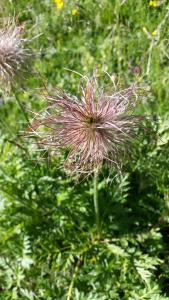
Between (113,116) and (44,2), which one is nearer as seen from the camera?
(113,116)

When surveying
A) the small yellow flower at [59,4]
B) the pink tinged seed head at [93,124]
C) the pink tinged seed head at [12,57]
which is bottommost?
the pink tinged seed head at [93,124]

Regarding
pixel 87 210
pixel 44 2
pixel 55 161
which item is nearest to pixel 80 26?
pixel 44 2

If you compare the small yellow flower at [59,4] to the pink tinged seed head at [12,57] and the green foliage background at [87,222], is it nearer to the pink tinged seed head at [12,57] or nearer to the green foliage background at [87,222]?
the green foliage background at [87,222]

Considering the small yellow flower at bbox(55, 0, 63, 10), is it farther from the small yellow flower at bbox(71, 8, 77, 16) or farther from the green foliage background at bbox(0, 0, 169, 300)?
A: the green foliage background at bbox(0, 0, 169, 300)

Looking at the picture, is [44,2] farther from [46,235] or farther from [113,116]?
[113,116]

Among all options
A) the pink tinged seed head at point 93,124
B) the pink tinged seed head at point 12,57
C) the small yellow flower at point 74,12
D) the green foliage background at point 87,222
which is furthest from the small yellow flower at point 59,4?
the pink tinged seed head at point 93,124

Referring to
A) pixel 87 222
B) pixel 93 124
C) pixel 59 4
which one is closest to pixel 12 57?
pixel 93 124
